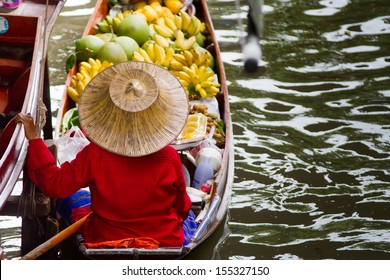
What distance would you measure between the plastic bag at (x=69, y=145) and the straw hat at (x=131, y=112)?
2.74ft

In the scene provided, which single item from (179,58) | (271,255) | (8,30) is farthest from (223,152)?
(8,30)

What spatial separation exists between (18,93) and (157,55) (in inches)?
54.5

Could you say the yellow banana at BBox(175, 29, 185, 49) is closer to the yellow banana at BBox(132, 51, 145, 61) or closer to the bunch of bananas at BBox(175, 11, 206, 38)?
the bunch of bananas at BBox(175, 11, 206, 38)

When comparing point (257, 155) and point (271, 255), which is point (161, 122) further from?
A: point (257, 155)

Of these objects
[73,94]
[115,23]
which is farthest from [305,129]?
[73,94]

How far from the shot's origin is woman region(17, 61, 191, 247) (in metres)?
3.71

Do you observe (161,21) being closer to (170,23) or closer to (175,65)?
(170,23)

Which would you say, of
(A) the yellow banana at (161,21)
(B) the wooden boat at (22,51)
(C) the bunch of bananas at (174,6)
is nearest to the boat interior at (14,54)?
(B) the wooden boat at (22,51)

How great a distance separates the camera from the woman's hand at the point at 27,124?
375 centimetres

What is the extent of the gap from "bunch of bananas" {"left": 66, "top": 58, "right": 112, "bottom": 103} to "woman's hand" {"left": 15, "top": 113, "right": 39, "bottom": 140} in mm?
1603

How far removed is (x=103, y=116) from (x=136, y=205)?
0.47m

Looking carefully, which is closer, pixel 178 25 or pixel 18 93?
pixel 18 93

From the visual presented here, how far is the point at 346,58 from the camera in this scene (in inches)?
A: 293

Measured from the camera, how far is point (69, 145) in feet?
15.2
